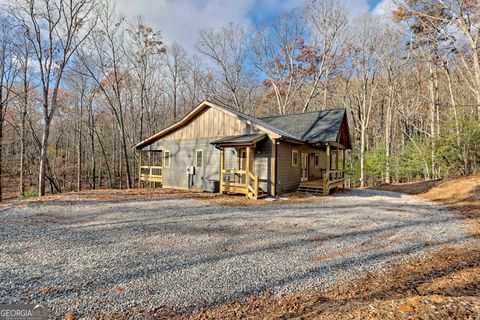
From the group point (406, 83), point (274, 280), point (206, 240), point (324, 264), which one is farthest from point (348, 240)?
point (406, 83)

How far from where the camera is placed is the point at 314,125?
14.0m

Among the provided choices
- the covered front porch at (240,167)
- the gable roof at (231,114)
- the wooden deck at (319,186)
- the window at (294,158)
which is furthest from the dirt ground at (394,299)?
the window at (294,158)

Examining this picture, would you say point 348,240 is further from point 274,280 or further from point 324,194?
point 324,194

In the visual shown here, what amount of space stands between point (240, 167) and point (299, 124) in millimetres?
5012

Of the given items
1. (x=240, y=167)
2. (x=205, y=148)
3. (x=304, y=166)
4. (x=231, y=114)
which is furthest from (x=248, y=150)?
(x=304, y=166)

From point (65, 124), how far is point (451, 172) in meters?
36.4

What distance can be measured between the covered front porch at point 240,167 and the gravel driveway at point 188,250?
9.06 ft

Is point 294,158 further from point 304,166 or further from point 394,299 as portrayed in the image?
point 394,299

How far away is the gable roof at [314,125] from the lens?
1252cm

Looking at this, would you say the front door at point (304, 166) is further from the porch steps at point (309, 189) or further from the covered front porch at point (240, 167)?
the covered front porch at point (240, 167)

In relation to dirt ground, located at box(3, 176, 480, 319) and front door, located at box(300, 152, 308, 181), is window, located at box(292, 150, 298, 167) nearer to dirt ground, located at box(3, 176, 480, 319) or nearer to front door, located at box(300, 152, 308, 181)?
front door, located at box(300, 152, 308, 181)

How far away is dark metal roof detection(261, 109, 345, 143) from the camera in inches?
494

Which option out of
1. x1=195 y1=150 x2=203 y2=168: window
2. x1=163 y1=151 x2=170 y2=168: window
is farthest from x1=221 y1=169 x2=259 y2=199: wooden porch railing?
x1=163 y1=151 x2=170 y2=168: window

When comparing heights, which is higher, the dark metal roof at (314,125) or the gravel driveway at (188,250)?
the dark metal roof at (314,125)
